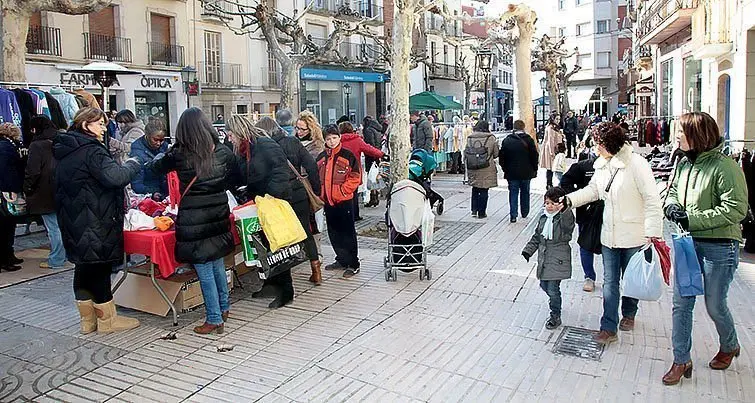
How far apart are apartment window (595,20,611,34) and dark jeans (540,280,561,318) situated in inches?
2296

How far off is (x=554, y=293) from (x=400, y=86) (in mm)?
4773

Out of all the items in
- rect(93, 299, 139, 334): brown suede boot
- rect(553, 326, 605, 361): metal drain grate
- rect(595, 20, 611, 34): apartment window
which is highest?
rect(595, 20, 611, 34): apartment window

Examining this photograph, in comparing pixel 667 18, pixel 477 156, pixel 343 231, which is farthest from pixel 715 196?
pixel 667 18

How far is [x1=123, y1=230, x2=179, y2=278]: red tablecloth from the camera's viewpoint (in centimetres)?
524

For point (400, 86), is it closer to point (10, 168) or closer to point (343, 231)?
point (343, 231)

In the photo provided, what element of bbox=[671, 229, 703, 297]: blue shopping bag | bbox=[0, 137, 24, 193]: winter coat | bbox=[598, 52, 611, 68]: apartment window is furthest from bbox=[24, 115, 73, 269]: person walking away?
bbox=[598, 52, 611, 68]: apartment window

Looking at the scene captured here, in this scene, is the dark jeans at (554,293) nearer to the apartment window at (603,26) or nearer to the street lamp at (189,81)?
the street lamp at (189,81)

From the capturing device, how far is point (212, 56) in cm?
2808

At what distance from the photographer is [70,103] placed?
30.8 ft

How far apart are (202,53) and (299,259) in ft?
76.6

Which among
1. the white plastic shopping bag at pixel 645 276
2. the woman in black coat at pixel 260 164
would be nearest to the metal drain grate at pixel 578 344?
the white plastic shopping bag at pixel 645 276

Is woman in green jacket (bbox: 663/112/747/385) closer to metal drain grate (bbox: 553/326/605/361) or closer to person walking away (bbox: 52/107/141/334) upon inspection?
metal drain grate (bbox: 553/326/605/361)

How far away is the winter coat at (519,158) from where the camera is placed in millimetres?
10211

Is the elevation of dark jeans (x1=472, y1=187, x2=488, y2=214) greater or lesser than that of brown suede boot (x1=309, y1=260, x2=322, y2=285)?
greater
